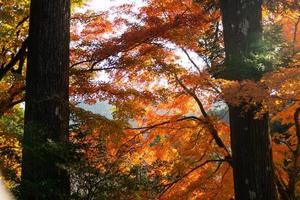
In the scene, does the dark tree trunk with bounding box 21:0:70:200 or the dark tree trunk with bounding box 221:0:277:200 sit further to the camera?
the dark tree trunk with bounding box 221:0:277:200

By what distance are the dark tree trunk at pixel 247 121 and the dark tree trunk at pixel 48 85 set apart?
2804 mm

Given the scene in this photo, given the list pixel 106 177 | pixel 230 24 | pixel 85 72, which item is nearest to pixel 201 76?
pixel 230 24

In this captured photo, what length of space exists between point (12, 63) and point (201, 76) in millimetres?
4634

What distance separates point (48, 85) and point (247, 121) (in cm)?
329

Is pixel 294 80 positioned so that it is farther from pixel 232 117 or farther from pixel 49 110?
pixel 49 110

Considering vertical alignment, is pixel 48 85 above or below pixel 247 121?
above

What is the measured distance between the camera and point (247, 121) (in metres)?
6.80

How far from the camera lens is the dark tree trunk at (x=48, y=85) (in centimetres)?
509

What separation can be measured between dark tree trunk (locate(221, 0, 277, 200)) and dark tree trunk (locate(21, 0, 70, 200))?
2.80m

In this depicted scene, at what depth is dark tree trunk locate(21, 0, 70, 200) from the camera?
5.09m

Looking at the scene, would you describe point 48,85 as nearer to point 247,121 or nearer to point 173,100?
point 247,121

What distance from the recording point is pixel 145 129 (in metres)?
11.1

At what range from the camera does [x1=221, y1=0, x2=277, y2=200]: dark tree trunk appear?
672 cm

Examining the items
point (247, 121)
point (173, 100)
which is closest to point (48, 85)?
point (247, 121)
